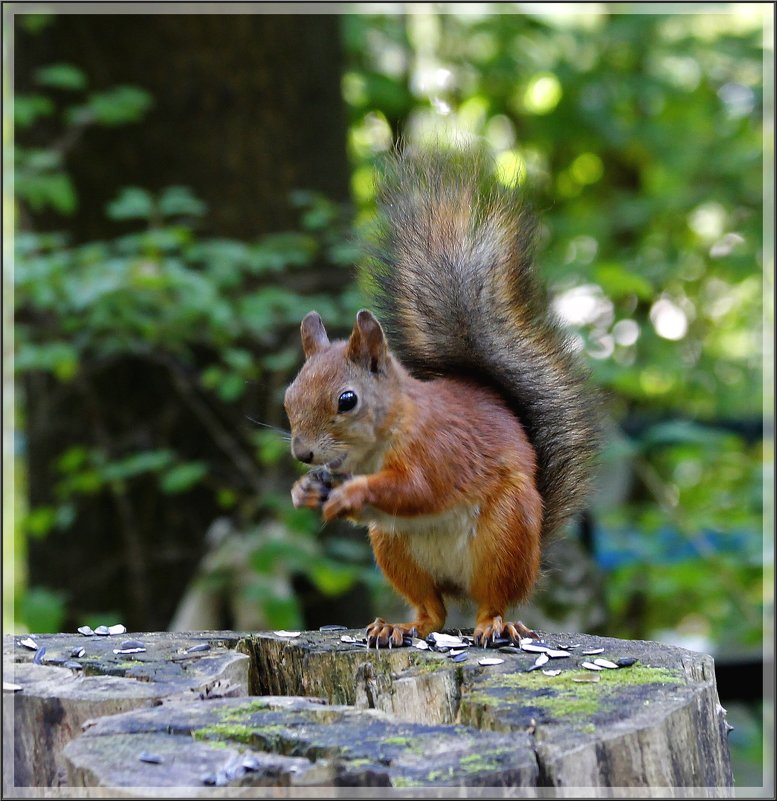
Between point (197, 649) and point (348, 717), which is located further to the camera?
point (197, 649)

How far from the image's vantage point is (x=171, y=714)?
1320 millimetres

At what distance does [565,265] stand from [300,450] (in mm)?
1745

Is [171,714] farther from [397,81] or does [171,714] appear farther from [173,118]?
[397,81]

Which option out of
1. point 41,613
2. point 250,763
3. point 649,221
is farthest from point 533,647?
point 649,221

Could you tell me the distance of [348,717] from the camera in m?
1.30

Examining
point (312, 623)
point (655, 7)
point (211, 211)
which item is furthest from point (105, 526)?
point (655, 7)

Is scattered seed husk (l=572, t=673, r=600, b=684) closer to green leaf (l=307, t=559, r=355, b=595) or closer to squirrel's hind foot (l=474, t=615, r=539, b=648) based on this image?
squirrel's hind foot (l=474, t=615, r=539, b=648)

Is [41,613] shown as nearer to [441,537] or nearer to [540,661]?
[441,537]

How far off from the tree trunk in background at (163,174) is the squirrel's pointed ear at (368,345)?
193 cm

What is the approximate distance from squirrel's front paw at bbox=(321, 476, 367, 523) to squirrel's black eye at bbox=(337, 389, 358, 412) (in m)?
0.14

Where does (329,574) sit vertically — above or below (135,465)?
below

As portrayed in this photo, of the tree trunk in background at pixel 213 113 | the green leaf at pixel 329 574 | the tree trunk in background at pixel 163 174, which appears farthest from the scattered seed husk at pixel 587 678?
the tree trunk in background at pixel 213 113

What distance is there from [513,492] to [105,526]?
7.75 ft

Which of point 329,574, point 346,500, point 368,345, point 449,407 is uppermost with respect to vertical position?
point 368,345
